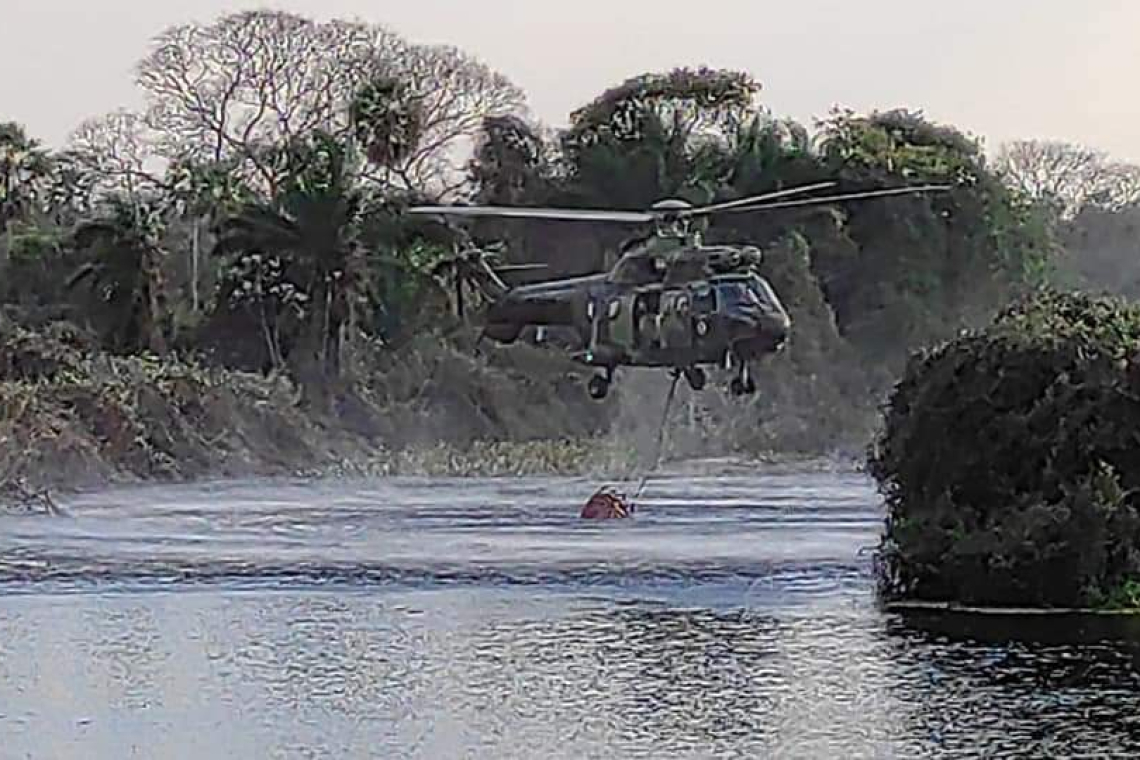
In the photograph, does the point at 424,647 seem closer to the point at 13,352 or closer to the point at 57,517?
the point at 57,517

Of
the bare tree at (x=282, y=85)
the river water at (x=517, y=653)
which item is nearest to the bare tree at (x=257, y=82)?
the bare tree at (x=282, y=85)

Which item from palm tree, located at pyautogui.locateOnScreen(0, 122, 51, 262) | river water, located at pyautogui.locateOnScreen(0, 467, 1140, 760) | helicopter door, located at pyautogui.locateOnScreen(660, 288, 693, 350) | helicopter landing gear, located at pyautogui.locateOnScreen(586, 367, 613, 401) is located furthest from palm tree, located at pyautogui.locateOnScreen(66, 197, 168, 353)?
river water, located at pyautogui.locateOnScreen(0, 467, 1140, 760)

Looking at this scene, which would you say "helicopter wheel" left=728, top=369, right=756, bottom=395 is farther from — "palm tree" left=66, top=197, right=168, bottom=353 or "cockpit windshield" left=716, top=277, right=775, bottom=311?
"palm tree" left=66, top=197, right=168, bottom=353

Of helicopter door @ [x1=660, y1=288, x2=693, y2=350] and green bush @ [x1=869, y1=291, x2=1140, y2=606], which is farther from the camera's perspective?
helicopter door @ [x1=660, y1=288, x2=693, y2=350]

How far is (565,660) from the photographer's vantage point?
54.6 feet

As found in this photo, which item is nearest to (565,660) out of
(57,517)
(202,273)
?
(57,517)

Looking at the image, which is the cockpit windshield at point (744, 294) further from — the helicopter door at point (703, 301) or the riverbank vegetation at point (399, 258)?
the riverbank vegetation at point (399, 258)

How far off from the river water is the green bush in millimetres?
934

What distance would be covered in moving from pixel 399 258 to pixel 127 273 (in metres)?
6.28

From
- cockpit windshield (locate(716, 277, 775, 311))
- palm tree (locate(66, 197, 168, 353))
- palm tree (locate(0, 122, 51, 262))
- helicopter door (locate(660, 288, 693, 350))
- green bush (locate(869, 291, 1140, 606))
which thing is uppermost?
palm tree (locate(0, 122, 51, 262))

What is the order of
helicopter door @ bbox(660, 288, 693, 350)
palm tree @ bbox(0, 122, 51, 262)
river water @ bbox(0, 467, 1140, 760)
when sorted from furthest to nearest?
palm tree @ bbox(0, 122, 51, 262) < helicopter door @ bbox(660, 288, 693, 350) < river water @ bbox(0, 467, 1140, 760)

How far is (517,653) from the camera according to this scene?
56.1ft

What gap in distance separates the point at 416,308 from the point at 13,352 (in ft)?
36.0

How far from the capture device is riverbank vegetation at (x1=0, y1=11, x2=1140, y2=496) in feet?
170
